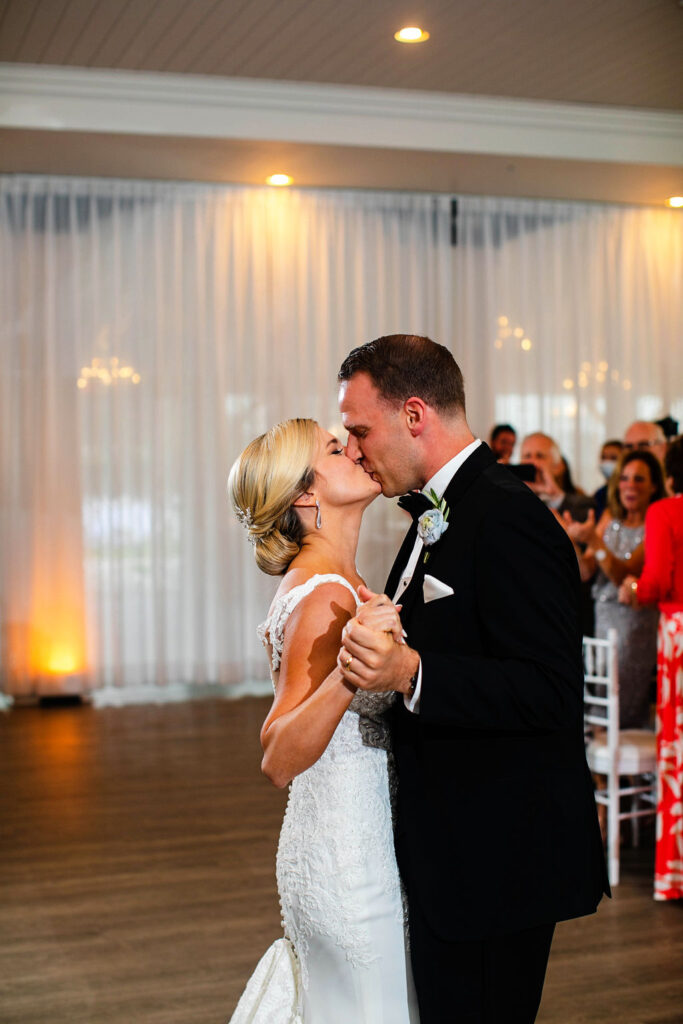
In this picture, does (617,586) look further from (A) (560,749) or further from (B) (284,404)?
(B) (284,404)

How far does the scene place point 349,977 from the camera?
6.82 feet

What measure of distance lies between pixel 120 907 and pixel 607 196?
22.0 feet

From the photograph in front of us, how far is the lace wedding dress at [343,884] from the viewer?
6.80 feet

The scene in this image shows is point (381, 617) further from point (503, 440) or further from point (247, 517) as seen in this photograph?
point (503, 440)

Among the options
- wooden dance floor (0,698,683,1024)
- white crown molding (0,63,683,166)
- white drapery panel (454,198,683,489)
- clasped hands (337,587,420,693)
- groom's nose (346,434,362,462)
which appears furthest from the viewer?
white drapery panel (454,198,683,489)

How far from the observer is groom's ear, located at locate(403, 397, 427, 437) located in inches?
81.4

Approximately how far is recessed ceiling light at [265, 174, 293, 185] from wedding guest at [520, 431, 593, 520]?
2.78 metres

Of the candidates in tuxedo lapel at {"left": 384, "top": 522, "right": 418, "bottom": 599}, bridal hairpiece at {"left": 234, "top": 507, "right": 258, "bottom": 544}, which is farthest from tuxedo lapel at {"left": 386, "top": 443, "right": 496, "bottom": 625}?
bridal hairpiece at {"left": 234, "top": 507, "right": 258, "bottom": 544}

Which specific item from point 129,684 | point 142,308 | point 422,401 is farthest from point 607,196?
point 422,401

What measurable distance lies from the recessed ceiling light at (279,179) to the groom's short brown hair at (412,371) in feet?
20.5

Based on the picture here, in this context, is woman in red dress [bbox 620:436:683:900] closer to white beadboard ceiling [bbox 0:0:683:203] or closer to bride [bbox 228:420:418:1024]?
bride [bbox 228:420:418:1024]

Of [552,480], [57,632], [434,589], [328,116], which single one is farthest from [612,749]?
[57,632]

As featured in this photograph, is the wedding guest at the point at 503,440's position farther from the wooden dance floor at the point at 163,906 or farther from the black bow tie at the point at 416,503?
the black bow tie at the point at 416,503

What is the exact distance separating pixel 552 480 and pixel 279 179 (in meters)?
3.26
